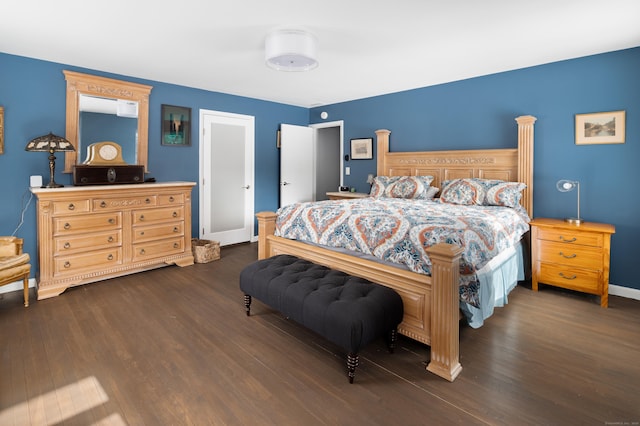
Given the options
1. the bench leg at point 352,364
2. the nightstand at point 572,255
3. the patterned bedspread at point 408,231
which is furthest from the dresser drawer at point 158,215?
the nightstand at point 572,255

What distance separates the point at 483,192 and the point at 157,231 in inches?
151

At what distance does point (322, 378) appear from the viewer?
2.03 m

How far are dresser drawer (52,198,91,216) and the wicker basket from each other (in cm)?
135

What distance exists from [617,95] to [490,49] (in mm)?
1347

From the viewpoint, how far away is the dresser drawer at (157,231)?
3.92 m

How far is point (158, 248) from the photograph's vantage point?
13.4 feet

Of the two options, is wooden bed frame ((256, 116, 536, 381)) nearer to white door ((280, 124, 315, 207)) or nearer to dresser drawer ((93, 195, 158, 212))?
dresser drawer ((93, 195, 158, 212))

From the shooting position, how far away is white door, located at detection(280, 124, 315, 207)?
6012mm

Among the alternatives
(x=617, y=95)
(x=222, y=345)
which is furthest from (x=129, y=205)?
(x=617, y=95)

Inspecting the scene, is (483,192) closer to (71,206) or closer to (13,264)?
(71,206)

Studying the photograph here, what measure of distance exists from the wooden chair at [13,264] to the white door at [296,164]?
367 cm

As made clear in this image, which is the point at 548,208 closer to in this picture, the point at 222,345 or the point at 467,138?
the point at 467,138

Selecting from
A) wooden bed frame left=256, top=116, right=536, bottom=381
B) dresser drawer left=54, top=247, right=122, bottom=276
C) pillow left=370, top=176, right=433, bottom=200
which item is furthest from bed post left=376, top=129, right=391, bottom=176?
dresser drawer left=54, top=247, right=122, bottom=276

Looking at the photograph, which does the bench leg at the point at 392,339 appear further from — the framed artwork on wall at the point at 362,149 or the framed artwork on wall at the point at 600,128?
the framed artwork on wall at the point at 362,149
